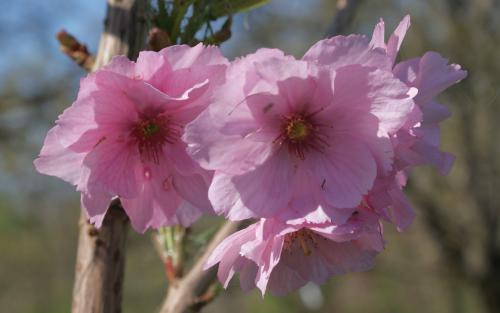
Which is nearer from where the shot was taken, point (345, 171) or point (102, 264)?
point (345, 171)

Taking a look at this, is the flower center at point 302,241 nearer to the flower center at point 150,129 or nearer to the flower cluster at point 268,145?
the flower cluster at point 268,145

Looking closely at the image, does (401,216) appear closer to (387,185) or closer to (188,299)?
(387,185)

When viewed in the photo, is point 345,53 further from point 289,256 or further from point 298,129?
point 289,256

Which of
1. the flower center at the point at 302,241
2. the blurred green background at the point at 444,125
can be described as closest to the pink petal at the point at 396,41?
the flower center at the point at 302,241

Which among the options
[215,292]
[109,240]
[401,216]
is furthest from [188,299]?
[401,216]

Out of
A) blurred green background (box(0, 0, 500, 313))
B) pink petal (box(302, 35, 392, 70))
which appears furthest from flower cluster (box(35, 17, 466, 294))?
blurred green background (box(0, 0, 500, 313))

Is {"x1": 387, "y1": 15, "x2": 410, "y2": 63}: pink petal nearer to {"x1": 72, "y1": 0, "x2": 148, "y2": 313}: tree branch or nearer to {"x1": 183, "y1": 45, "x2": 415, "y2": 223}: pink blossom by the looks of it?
{"x1": 183, "y1": 45, "x2": 415, "y2": 223}: pink blossom

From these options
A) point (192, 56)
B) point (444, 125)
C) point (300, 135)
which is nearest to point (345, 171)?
point (300, 135)
